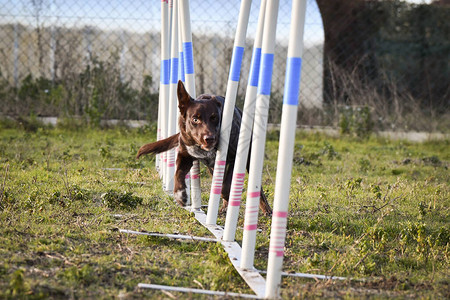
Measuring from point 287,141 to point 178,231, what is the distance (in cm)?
139

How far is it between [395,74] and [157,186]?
709 cm

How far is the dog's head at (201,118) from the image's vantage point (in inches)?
149

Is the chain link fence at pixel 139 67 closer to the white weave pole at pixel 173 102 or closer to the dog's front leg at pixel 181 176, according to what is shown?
the white weave pole at pixel 173 102

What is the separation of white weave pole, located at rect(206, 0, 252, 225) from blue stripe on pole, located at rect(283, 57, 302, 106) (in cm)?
112

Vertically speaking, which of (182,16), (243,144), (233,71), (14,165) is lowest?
(14,165)

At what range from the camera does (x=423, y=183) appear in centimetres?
557

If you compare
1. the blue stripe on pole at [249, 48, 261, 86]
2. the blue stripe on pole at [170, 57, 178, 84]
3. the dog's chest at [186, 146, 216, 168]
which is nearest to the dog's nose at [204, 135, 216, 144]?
the dog's chest at [186, 146, 216, 168]

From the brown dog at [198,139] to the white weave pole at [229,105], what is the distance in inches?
5.0

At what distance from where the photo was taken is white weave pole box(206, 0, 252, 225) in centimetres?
347

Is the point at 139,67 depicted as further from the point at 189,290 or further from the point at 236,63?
the point at 189,290

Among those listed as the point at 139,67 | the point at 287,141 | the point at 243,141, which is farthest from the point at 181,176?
the point at 139,67

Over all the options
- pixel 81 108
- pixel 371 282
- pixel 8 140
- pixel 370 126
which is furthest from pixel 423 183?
pixel 81 108

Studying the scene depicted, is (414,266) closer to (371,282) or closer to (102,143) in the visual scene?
(371,282)

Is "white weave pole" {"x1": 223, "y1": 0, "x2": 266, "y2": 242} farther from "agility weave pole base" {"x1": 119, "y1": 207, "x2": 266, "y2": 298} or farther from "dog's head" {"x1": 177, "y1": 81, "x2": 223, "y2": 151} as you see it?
"dog's head" {"x1": 177, "y1": 81, "x2": 223, "y2": 151}
